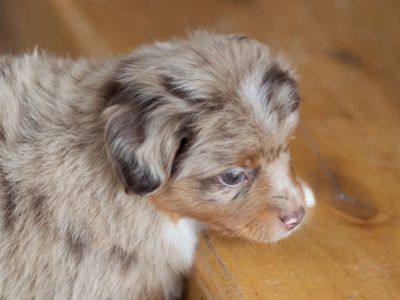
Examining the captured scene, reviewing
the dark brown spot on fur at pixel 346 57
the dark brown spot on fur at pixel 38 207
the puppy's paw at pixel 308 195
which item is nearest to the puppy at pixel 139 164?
the dark brown spot on fur at pixel 38 207

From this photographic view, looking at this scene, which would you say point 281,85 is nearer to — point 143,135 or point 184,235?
point 143,135

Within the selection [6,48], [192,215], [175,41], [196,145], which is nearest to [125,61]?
[175,41]

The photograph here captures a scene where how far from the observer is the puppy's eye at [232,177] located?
1313 millimetres

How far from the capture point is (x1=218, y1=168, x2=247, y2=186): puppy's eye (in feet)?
4.31

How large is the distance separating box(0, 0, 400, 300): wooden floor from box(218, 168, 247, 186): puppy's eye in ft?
0.74

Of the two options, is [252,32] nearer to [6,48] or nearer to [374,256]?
[374,256]

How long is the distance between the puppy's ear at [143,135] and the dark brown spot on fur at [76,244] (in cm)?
24

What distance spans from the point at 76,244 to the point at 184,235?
0.25 metres

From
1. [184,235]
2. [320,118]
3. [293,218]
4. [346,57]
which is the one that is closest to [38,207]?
[184,235]

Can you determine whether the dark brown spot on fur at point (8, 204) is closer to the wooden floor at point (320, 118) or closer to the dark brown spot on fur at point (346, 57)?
the wooden floor at point (320, 118)

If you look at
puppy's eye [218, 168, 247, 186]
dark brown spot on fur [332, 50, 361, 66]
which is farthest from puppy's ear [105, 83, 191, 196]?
dark brown spot on fur [332, 50, 361, 66]

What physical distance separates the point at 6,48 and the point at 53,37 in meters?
0.67

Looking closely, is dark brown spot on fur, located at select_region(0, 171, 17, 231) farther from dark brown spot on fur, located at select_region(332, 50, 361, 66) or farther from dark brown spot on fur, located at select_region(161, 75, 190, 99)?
dark brown spot on fur, located at select_region(332, 50, 361, 66)

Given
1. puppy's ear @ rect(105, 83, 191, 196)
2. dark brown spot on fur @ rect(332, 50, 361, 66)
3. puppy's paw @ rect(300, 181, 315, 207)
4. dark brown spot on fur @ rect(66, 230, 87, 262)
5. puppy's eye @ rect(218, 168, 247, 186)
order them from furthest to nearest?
dark brown spot on fur @ rect(332, 50, 361, 66), puppy's paw @ rect(300, 181, 315, 207), dark brown spot on fur @ rect(66, 230, 87, 262), puppy's eye @ rect(218, 168, 247, 186), puppy's ear @ rect(105, 83, 191, 196)
